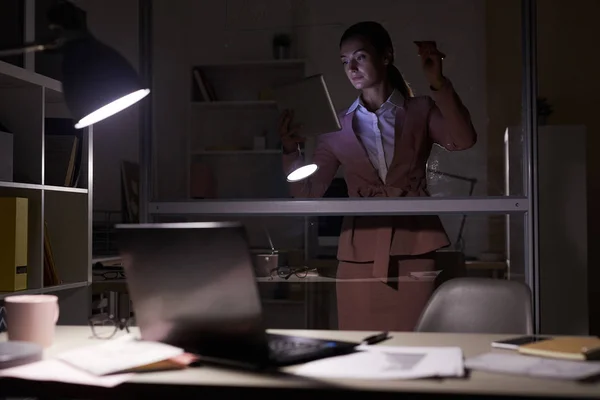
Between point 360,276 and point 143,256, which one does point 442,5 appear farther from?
point 143,256

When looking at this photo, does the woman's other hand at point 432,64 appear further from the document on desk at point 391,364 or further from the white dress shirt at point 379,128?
the document on desk at point 391,364

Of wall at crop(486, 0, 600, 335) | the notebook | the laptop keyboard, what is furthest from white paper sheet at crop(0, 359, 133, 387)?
wall at crop(486, 0, 600, 335)

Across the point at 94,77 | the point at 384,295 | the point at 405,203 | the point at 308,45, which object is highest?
the point at 308,45

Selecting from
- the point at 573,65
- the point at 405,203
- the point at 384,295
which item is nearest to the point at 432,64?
the point at 405,203

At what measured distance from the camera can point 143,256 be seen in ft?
4.84

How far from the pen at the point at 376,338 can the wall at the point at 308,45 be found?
138cm

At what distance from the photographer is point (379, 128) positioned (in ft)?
9.72

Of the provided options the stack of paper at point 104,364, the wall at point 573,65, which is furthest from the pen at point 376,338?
the wall at point 573,65

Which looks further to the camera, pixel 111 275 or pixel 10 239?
pixel 111 275

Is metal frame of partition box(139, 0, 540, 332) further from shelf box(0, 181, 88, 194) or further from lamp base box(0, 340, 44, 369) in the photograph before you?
lamp base box(0, 340, 44, 369)

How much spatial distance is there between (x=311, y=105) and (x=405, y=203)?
600 millimetres

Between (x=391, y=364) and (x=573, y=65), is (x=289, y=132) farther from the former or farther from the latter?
(x=573, y=65)

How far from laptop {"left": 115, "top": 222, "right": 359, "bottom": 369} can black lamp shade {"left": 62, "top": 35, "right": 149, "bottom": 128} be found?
33 centimetres

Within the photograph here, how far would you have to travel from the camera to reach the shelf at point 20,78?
2.51m
